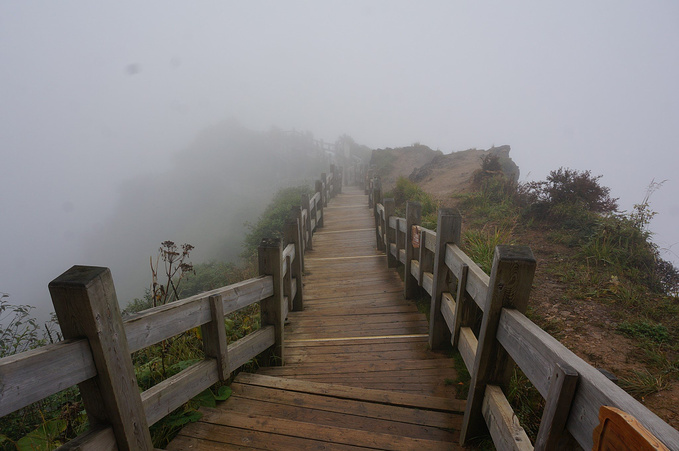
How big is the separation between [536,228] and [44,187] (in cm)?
12875

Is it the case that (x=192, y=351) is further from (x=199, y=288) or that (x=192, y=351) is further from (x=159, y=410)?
(x=199, y=288)

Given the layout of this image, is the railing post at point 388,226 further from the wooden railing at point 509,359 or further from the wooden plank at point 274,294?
the wooden plank at point 274,294

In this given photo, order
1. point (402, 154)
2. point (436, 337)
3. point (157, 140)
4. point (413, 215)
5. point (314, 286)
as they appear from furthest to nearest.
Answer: point (157, 140), point (402, 154), point (314, 286), point (413, 215), point (436, 337)

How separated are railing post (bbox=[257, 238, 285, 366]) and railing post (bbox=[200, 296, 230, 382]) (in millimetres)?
770

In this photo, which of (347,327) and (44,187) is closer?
(347,327)

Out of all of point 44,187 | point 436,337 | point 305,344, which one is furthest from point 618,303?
point 44,187

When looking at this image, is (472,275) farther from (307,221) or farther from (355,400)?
(307,221)

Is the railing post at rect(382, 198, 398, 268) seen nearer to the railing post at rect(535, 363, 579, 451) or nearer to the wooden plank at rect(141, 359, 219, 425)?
the wooden plank at rect(141, 359, 219, 425)

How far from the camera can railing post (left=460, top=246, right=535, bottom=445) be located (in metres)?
1.84

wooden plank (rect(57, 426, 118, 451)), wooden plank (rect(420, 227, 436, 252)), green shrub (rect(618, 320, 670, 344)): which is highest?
wooden plank (rect(420, 227, 436, 252))

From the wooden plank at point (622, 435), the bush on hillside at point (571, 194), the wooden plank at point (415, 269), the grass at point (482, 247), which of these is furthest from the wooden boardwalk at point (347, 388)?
the bush on hillside at point (571, 194)

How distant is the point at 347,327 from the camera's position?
4.39 meters

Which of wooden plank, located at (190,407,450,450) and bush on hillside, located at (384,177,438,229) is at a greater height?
bush on hillside, located at (384,177,438,229)

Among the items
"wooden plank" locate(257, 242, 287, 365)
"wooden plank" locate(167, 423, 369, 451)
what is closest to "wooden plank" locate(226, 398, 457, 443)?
"wooden plank" locate(167, 423, 369, 451)
